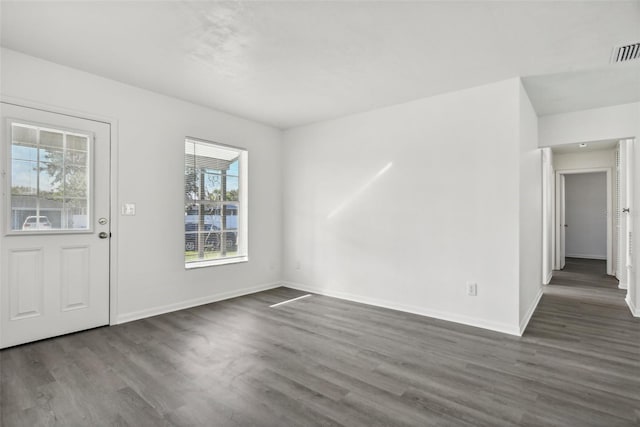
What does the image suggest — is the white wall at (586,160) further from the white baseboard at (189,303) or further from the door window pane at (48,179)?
the door window pane at (48,179)

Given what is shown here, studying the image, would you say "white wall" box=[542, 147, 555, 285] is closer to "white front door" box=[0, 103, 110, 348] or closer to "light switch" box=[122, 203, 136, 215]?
"light switch" box=[122, 203, 136, 215]

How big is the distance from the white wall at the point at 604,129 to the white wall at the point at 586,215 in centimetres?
560

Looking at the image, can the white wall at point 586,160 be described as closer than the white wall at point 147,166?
No

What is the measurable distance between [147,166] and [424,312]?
146 inches

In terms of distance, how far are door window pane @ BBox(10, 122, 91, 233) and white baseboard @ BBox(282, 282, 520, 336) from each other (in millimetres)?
3106

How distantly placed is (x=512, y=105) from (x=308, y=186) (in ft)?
9.53

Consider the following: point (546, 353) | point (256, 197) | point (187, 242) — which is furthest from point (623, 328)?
point (187, 242)

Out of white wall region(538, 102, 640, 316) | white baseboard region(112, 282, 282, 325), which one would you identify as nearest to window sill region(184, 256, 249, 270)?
white baseboard region(112, 282, 282, 325)

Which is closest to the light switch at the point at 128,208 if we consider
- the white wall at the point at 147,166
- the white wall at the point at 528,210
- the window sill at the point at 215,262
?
the white wall at the point at 147,166

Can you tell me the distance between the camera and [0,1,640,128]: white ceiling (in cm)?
228

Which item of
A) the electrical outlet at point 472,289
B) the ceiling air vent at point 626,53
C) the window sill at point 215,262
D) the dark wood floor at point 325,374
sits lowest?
the dark wood floor at point 325,374

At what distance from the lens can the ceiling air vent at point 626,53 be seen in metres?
2.70

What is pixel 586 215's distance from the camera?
9.02m

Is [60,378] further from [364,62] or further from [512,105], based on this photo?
[512,105]
